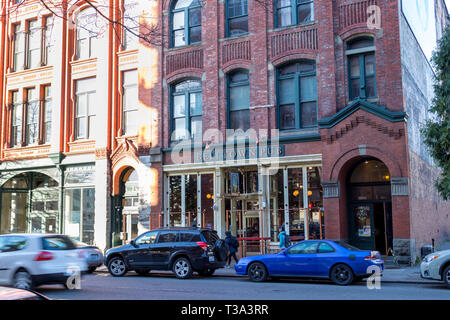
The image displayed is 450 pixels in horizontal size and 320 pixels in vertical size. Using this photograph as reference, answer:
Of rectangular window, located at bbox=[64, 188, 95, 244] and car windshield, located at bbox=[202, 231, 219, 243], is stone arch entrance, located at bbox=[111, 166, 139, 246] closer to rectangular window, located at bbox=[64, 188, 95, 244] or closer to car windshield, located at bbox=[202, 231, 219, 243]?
rectangular window, located at bbox=[64, 188, 95, 244]

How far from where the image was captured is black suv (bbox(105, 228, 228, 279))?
16.3 metres

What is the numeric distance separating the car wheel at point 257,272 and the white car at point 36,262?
5.32 meters

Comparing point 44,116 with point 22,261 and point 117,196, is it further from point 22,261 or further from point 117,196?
point 22,261

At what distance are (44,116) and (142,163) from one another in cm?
819

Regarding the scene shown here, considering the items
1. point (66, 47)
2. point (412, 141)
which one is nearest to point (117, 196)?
point (66, 47)

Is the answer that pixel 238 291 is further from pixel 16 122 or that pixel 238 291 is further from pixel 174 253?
pixel 16 122

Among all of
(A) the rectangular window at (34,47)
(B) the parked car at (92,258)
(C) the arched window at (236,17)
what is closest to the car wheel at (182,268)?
(B) the parked car at (92,258)

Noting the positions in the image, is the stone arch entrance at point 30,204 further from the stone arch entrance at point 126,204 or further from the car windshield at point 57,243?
the car windshield at point 57,243

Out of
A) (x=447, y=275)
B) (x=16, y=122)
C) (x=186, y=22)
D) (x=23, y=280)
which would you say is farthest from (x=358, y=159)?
(x=16, y=122)

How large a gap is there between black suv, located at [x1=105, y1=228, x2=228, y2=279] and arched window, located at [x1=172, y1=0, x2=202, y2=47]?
1118cm

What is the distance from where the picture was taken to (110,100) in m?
26.2

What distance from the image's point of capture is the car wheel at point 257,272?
49.9 feet

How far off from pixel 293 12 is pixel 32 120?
16764 mm

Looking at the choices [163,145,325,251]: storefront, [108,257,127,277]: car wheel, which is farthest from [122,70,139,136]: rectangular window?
[108,257,127,277]: car wheel
